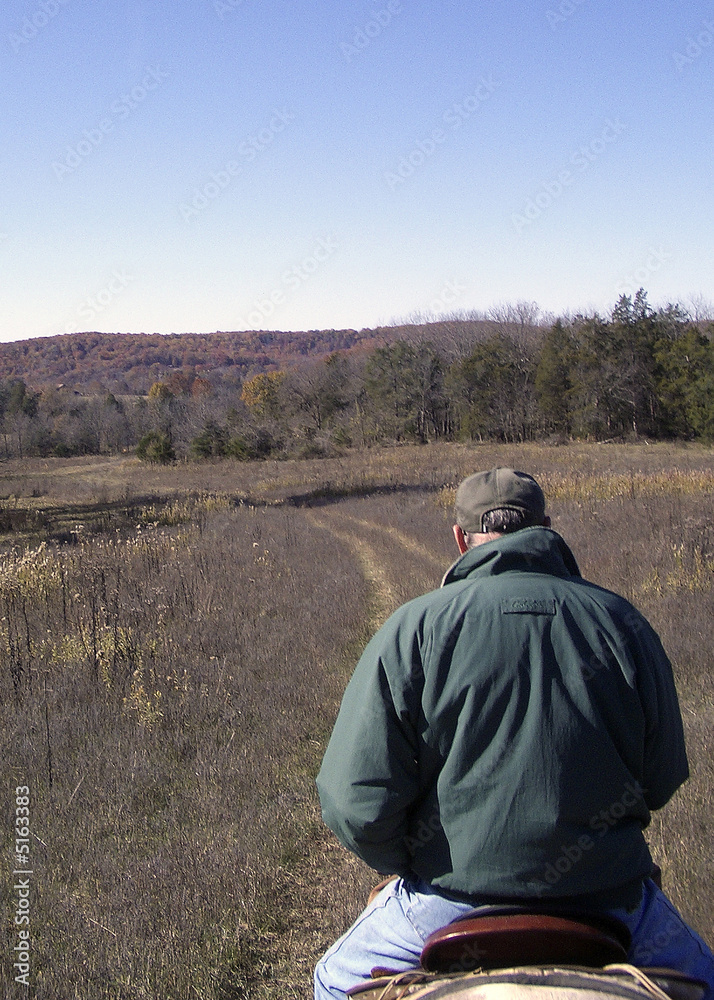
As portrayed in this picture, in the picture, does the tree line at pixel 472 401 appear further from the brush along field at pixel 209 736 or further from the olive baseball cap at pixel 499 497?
the olive baseball cap at pixel 499 497

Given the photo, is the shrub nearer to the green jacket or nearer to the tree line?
the tree line

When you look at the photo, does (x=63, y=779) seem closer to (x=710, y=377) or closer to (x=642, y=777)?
(x=642, y=777)

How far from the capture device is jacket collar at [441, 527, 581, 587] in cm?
206

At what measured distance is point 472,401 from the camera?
6247 centimetres

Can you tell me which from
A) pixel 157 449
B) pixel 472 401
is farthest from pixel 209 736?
pixel 472 401

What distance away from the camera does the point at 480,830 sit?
→ 1947 millimetres

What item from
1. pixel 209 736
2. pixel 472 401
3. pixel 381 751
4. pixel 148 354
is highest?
pixel 148 354

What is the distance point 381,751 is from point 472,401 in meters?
61.7

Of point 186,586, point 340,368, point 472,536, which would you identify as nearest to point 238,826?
point 472,536

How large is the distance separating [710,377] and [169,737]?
50.0 meters

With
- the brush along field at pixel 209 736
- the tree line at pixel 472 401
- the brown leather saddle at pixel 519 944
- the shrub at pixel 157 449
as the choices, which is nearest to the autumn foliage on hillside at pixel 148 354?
the tree line at pixel 472 401

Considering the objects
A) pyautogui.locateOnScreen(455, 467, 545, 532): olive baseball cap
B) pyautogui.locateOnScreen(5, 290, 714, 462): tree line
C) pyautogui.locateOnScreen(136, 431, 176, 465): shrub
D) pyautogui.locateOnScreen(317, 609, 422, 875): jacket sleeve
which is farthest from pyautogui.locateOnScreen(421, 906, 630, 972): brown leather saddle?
pyautogui.locateOnScreen(136, 431, 176, 465): shrub

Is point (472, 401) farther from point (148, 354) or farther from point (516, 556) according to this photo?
point (148, 354)

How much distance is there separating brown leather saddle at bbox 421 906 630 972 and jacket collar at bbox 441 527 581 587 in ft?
2.64
